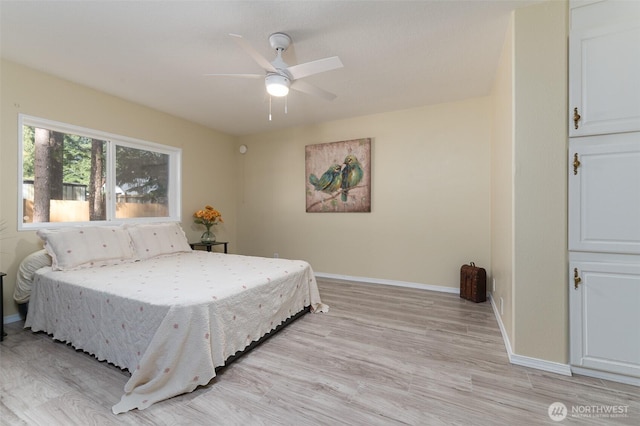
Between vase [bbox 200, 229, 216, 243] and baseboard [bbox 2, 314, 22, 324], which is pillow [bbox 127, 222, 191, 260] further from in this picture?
baseboard [bbox 2, 314, 22, 324]

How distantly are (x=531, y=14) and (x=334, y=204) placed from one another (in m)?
3.01

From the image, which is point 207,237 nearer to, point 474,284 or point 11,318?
point 11,318

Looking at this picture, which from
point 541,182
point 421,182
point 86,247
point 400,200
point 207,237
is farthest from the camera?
point 207,237

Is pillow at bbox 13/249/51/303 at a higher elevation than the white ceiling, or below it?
below

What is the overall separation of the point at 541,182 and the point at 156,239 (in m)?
3.92

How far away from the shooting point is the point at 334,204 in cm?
431

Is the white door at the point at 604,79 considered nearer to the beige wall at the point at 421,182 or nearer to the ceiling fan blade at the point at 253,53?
the beige wall at the point at 421,182

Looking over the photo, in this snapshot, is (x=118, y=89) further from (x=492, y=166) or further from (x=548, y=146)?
(x=492, y=166)

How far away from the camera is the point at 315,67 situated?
6.61 ft

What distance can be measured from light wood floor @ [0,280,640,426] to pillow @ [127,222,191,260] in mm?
1135

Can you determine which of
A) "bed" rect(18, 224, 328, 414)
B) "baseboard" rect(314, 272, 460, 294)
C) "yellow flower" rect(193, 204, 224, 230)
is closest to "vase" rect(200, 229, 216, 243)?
"yellow flower" rect(193, 204, 224, 230)

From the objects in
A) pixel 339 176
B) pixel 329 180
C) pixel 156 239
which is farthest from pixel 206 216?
pixel 339 176

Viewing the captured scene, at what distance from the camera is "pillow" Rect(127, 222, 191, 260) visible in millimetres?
3172

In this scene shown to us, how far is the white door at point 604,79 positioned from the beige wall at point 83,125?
449cm
